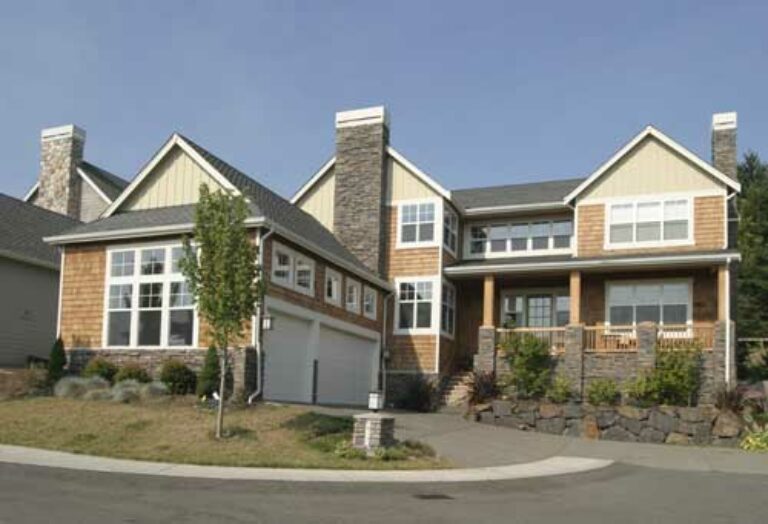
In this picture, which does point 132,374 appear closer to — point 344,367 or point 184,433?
point 184,433

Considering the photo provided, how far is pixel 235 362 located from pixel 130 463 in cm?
650

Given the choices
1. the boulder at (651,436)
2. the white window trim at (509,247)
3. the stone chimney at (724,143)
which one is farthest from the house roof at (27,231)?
the stone chimney at (724,143)

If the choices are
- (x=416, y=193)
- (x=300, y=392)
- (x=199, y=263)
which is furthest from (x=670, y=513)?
(x=416, y=193)

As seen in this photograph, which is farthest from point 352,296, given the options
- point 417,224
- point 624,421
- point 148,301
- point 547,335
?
point 624,421

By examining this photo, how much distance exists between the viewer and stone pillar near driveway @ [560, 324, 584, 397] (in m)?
24.9

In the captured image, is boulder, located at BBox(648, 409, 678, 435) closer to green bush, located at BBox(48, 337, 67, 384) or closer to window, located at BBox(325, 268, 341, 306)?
window, located at BBox(325, 268, 341, 306)

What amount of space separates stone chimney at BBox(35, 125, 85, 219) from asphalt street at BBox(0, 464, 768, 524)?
73.7 ft

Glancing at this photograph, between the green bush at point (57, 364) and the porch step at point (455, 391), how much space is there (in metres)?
11.9

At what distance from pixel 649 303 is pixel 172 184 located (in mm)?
15412

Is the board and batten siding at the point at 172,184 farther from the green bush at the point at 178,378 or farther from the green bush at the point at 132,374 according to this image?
the green bush at the point at 178,378

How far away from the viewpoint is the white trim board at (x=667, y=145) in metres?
26.4

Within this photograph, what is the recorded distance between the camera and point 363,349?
28328 millimetres

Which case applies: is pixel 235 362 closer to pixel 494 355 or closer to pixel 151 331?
pixel 151 331

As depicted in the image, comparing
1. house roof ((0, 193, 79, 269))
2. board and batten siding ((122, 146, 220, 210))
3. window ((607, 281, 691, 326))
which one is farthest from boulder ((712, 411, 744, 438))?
house roof ((0, 193, 79, 269))
